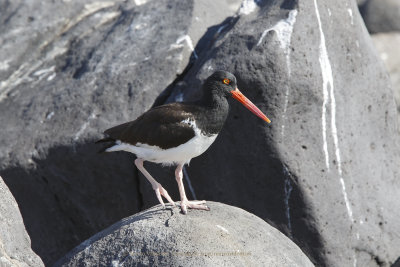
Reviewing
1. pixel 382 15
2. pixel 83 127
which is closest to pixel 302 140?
pixel 83 127

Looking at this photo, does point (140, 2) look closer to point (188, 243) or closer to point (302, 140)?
point (302, 140)

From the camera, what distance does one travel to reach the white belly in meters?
6.34

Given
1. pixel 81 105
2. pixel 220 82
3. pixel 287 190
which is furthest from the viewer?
pixel 81 105

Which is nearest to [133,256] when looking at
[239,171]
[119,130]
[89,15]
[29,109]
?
[119,130]

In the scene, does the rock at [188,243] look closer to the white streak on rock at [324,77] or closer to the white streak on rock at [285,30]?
the white streak on rock at [324,77]

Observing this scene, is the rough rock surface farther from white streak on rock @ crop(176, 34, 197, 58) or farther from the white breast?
the white breast

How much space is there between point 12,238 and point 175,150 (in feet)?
5.80

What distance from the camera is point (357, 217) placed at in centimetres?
752

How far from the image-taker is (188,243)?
17.8 feet

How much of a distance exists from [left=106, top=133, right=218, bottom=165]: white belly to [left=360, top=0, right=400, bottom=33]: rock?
8612 mm

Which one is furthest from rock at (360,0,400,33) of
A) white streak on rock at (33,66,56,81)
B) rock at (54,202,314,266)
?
rock at (54,202,314,266)

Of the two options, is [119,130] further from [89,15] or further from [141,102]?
[89,15]

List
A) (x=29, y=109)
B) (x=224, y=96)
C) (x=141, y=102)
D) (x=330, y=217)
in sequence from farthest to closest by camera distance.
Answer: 1. (x=29, y=109)
2. (x=141, y=102)
3. (x=330, y=217)
4. (x=224, y=96)

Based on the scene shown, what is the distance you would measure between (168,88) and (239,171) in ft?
4.42
